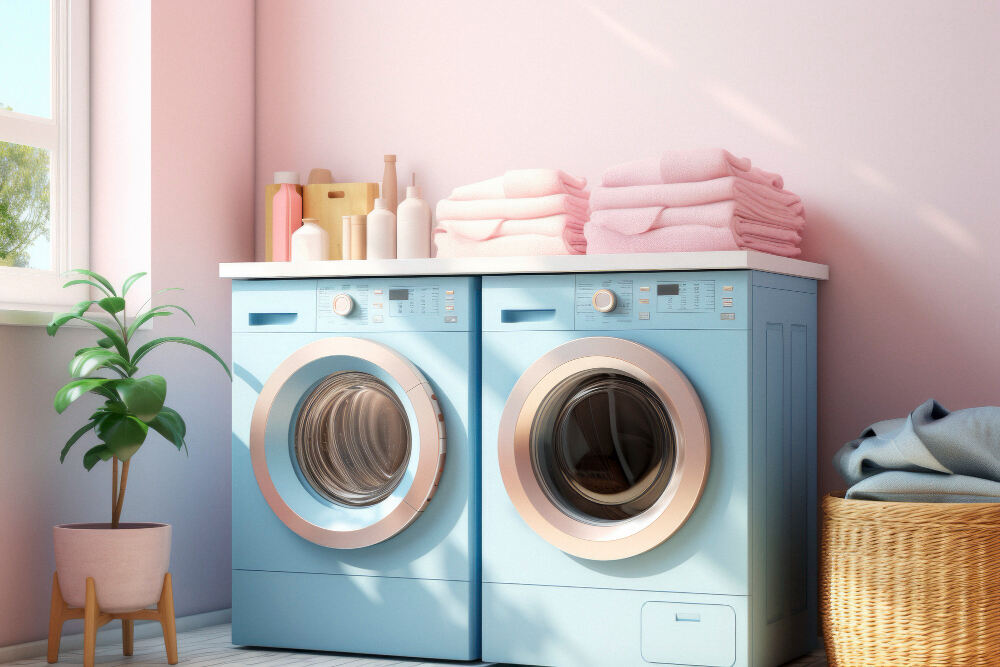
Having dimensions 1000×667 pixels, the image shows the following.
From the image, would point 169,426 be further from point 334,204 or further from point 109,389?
point 334,204

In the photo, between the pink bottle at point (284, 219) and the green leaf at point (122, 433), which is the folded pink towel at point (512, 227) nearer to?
the pink bottle at point (284, 219)

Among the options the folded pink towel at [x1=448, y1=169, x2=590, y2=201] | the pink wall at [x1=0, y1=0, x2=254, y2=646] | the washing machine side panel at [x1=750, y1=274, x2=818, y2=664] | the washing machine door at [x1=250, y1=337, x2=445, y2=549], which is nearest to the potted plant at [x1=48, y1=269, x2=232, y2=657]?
→ the pink wall at [x1=0, y1=0, x2=254, y2=646]

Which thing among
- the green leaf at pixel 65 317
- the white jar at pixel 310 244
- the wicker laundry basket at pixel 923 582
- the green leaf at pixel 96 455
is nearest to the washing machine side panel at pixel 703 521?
the wicker laundry basket at pixel 923 582

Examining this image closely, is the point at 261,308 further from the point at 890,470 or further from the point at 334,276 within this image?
the point at 890,470

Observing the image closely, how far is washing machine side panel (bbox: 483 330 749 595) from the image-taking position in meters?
2.58

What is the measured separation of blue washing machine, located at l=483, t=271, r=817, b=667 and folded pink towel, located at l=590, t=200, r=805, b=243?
127 millimetres

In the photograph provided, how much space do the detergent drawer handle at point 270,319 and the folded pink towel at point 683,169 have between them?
0.86m

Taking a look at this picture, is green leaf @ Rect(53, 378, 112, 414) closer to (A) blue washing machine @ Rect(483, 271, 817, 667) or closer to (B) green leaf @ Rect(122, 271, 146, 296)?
(B) green leaf @ Rect(122, 271, 146, 296)

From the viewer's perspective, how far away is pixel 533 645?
277cm

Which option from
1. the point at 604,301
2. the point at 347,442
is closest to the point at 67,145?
the point at 347,442

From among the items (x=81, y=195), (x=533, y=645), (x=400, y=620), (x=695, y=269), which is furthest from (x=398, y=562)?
(x=81, y=195)

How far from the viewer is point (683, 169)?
9.02 feet

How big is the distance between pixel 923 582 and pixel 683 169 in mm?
1028

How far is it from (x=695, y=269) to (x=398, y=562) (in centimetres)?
99
